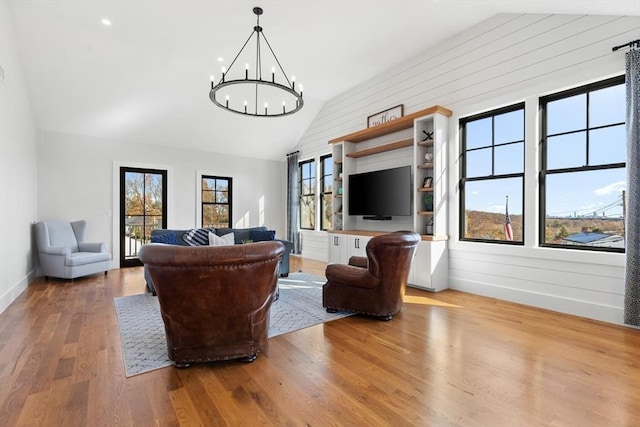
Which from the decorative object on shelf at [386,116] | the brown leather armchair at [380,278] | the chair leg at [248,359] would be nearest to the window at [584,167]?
the brown leather armchair at [380,278]

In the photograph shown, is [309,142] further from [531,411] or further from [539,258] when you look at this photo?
[531,411]

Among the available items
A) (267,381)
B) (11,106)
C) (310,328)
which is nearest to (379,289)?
(310,328)

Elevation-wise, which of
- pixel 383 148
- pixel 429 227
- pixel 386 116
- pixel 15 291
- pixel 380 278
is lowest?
pixel 15 291

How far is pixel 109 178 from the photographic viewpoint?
20.5 ft

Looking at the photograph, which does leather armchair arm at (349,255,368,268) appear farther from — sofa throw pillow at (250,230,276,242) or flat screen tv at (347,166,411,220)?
sofa throw pillow at (250,230,276,242)

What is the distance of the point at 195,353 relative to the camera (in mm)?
2227

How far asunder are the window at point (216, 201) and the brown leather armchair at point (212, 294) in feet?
18.2

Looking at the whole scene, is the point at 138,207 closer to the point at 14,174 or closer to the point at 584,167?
the point at 14,174

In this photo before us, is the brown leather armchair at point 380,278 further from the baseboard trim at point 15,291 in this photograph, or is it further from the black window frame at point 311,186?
the black window frame at point 311,186

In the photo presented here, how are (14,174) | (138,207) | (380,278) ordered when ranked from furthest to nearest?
1. (138,207)
2. (14,174)
3. (380,278)

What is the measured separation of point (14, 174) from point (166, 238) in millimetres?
2016

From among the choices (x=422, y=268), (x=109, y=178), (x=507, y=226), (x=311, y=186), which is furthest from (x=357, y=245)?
(x=109, y=178)

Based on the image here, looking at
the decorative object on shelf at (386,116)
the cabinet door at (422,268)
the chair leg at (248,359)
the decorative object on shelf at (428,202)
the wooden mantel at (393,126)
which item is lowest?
the chair leg at (248,359)

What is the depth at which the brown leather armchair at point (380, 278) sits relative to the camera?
10.3ft
